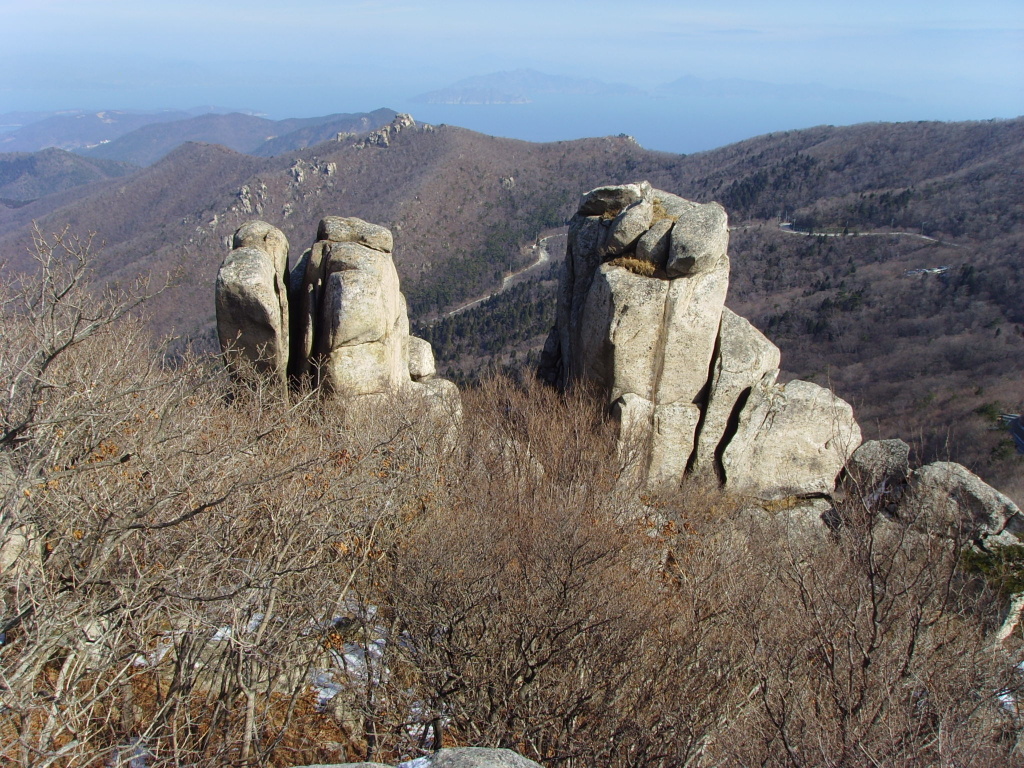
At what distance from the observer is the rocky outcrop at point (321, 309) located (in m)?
17.0

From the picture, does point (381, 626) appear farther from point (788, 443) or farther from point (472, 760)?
point (788, 443)

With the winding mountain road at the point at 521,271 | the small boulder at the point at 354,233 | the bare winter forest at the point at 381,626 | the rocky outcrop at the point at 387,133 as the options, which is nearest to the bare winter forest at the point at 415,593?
the bare winter forest at the point at 381,626

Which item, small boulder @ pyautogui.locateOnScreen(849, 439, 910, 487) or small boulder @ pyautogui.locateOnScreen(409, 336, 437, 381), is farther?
small boulder @ pyautogui.locateOnScreen(849, 439, 910, 487)

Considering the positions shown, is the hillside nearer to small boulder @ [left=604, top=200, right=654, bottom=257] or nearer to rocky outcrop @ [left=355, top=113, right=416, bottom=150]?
rocky outcrop @ [left=355, top=113, right=416, bottom=150]

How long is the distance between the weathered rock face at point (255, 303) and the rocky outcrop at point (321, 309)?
Result: 3 cm

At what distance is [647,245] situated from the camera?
20109 mm

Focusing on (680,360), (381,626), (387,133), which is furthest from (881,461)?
(387,133)

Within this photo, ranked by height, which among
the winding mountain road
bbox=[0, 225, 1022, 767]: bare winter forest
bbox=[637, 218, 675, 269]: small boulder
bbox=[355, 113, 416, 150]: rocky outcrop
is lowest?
the winding mountain road

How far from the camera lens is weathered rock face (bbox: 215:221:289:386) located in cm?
1672

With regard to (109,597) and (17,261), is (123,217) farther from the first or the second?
(109,597)

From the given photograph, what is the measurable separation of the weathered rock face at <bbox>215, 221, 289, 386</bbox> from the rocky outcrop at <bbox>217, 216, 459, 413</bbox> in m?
0.03

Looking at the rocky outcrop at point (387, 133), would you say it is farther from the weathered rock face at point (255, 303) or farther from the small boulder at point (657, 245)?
the weathered rock face at point (255, 303)

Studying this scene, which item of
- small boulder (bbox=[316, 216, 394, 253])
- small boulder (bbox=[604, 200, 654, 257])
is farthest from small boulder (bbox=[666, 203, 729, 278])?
small boulder (bbox=[316, 216, 394, 253])

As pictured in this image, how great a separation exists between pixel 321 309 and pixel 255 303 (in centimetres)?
192
